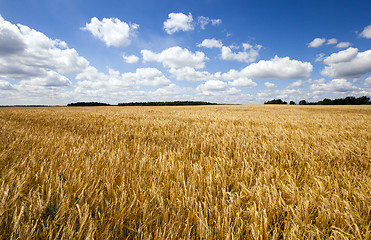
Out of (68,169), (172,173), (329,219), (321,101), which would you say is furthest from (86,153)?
(321,101)

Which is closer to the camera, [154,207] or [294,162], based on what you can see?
[154,207]

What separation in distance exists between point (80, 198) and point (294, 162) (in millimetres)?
2280

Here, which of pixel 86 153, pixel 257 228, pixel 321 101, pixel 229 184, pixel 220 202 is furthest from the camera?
pixel 321 101

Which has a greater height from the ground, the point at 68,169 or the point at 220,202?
the point at 68,169

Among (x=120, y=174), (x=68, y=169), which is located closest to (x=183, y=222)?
(x=120, y=174)

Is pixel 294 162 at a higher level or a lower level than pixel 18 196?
lower

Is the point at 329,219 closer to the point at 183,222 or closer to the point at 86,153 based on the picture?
the point at 183,222

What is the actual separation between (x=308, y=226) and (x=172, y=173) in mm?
1056

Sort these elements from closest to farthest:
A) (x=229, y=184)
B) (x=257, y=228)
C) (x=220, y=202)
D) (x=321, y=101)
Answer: (x=257, y=228) → (x=220, y=202) → (x=229, y=184) → (x=321, y=101)

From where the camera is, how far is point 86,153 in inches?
82.5

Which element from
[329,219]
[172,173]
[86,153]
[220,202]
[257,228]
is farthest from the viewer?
[86,153]

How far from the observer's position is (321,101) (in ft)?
289

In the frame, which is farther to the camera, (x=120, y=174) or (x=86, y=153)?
(x=86, y=153)

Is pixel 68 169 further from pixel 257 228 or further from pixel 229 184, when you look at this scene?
pixel 257 228
